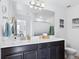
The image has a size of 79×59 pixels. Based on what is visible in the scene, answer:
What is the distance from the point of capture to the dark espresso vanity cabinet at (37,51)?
7.24ft

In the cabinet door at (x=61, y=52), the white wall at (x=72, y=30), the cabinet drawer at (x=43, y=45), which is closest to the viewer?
the cabinet drawer at (x=43, y=45)

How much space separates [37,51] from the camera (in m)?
2.71

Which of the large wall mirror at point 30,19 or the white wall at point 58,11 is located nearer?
the large wall mirror at point 30,19

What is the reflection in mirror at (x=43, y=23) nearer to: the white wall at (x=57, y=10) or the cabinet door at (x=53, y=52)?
the white wall at (x=57, y=10)

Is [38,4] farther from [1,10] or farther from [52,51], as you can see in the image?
[52,51]

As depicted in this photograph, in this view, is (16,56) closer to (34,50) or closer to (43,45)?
(34,50)

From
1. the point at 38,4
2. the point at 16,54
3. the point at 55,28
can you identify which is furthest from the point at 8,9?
the point at 55,28

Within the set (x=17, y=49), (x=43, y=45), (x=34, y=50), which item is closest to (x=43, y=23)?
(x=43, y=45)

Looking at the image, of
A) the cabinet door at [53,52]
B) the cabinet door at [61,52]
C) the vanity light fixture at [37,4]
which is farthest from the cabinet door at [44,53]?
the vanity light fixture at [37,4]

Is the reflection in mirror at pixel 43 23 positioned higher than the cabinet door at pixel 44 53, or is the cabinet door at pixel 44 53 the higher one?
the reflection in mirror at pixel 43 23

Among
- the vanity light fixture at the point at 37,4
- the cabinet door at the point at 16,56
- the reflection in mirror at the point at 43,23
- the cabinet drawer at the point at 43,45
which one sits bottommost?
the cabinet door at the point at 16,56

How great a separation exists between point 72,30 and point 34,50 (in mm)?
2535

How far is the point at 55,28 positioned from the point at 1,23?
202 cm

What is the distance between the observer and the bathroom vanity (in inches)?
86.1
